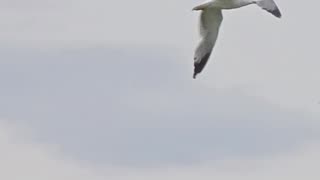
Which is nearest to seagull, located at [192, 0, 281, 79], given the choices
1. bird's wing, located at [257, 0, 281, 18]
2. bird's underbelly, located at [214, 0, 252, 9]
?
bird's underbelly, located at [214, 0, 252, 9]

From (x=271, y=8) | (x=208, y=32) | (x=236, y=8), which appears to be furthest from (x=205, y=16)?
(x=271, y=8)

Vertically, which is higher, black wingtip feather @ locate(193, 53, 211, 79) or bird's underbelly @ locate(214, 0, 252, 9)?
bird's underbelly @ locate(214, 0, 252, 9)

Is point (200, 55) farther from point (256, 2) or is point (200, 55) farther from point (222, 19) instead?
point (256, 2)

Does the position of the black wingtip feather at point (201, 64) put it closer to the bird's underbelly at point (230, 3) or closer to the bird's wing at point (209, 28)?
the bird's wing at point (209, 28)

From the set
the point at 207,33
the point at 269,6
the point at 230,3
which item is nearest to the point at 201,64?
the point at 207,33

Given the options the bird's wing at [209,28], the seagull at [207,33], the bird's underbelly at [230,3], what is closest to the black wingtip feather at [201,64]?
the seagull at [207,33]

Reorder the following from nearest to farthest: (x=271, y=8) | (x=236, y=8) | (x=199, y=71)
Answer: (x=271, y=8) < (x=236, y=8) < (x=199, y=71)

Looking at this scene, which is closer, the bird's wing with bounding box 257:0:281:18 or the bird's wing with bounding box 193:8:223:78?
the bird's wing with bounding box 257:0:281:18

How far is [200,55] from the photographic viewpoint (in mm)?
24375

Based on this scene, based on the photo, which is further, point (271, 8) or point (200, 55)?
point (200, 55)

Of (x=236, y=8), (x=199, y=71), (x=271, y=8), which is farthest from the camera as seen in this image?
(x=199, y=71)

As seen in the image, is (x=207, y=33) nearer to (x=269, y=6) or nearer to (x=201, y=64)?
(x=201, y=64)

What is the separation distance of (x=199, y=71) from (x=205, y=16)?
1407mm

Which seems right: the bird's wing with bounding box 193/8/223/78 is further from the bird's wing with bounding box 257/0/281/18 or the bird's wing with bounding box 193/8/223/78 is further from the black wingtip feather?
the bird's wing with bounding box 257/0/281/18
